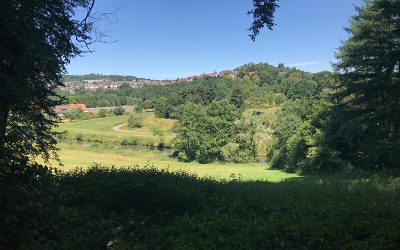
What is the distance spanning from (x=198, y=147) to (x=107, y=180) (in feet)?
187

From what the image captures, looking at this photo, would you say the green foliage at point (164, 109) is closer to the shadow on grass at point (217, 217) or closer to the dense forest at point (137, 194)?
the dense forest at point (137, 194)

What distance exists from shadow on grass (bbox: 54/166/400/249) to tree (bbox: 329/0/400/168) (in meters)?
14.7

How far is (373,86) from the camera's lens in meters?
25.9

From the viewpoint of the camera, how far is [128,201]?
31.7 feet

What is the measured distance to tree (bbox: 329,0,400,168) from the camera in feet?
78.9

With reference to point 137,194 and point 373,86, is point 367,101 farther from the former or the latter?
point 137,194

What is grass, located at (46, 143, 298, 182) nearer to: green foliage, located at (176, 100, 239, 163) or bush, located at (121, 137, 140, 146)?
→ green foliage, located at (176, 100, 239, 163)

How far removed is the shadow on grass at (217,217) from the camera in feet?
21.6

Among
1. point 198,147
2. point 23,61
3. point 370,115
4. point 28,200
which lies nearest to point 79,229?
point 28,200

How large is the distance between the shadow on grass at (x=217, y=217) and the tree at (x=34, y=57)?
10.0 ft

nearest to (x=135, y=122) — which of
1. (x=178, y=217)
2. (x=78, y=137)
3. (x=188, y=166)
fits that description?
(x=78, y=137)

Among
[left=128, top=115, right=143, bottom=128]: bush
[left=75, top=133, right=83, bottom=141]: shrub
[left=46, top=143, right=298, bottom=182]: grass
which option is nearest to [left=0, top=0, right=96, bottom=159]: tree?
[left=46, top=143, right=298, bottom=182]: grass

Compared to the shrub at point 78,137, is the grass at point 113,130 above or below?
above

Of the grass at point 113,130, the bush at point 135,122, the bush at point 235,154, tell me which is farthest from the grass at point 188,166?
the bush at point 135,122
